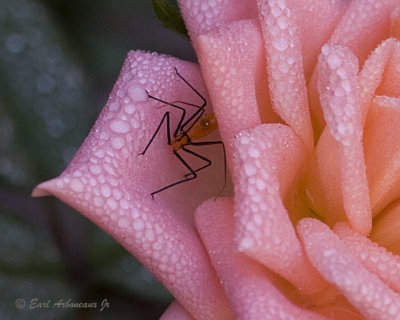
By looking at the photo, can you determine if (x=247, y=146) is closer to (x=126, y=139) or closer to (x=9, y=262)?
(x=126, y=139)

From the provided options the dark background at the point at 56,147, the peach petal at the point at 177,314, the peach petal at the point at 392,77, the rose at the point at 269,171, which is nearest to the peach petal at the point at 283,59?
the rose at the point at 269,171

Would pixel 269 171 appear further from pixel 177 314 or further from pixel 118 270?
pixel 118 270

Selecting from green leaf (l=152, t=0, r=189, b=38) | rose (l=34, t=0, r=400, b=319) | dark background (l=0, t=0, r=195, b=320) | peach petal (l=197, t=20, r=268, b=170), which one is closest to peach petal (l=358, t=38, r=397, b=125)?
rose (l=34, t=0, r=400, b=319)

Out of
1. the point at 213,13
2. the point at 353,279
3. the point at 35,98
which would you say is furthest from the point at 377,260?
the point at 35,98

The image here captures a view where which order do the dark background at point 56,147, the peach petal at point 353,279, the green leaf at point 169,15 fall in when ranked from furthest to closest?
the dark background at point 56,147
the green leaf at point 169,15
the peach petal at point 353,279

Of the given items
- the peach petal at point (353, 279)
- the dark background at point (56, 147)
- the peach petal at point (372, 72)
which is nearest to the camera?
the peach petal at point (353, 279)

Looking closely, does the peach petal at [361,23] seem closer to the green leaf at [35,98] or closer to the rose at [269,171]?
the rose at [269,171]

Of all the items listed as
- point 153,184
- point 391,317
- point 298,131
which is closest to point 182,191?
point 153,184
